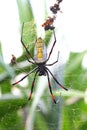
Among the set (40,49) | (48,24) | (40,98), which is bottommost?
(40,98)

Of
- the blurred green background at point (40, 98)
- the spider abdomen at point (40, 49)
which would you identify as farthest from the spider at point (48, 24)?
the spider abdomen at point (40, 49)

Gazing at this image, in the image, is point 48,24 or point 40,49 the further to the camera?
point 48,24

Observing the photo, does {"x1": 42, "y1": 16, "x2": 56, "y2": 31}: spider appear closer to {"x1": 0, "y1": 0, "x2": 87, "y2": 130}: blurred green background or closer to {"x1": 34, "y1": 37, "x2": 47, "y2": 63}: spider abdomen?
{"x1": 0, "y1": 0, "x2": 87, "y2": 130}: blurred green background

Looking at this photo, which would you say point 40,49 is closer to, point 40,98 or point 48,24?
point 48,24

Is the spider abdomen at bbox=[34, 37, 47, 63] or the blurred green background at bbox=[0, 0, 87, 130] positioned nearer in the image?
the spider abdomen at bbox=[34, 37, 47, 63]

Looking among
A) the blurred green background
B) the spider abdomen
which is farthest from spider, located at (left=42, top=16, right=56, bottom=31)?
the spider abdomen

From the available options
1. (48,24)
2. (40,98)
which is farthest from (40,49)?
(40,98)

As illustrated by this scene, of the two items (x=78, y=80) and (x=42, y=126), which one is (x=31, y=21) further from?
(x=42, y=126)

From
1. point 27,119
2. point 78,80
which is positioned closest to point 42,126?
point 27,119

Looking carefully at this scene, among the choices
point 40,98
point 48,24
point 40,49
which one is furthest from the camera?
point 40,98
